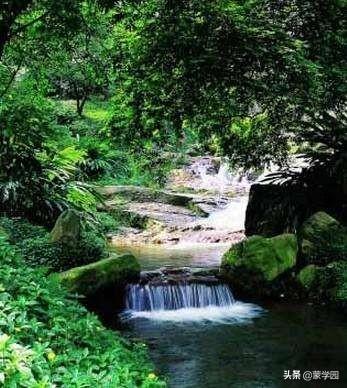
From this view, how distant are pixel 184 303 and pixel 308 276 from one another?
238 centimetres

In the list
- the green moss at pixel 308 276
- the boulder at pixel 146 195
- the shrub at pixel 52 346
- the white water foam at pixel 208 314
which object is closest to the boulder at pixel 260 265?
the green moss at pixel 308 276

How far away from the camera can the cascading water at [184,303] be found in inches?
386

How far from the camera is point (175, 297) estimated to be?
33.8ft

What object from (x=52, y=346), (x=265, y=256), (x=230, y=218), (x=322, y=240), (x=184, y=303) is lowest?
(x=184, y=303)

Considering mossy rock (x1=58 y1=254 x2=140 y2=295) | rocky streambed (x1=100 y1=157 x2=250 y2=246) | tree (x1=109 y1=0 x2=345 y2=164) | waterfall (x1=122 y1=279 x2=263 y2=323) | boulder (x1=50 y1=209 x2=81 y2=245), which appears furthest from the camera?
rocky streambed (x1=100 y1=157 x2=250 y2=246)

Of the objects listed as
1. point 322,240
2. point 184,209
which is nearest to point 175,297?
point 322,240

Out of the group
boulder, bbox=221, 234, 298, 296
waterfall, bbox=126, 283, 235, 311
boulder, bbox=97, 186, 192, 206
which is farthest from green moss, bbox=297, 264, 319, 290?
boulder, bbox=97, 186, 192, 206

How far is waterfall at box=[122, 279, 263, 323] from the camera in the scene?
9.78 meters

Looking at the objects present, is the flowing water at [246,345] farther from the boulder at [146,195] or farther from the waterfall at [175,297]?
the boulder at [146,195]

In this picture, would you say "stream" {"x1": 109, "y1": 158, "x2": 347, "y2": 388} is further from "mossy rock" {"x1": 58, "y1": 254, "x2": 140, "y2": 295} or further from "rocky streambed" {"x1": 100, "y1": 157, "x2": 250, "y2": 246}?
"rocky streambed" {"x1": 100, "y1": 157, "x2": 250, "y2": 246}

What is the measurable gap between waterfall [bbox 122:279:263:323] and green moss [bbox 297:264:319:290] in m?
1.12

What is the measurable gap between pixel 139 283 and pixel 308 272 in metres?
3.14

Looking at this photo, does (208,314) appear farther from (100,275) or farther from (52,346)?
(52,346)

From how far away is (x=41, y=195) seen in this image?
12320mm
